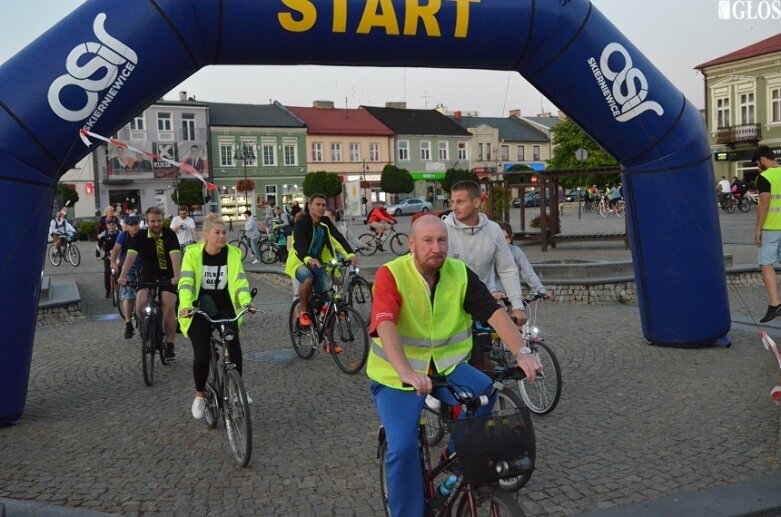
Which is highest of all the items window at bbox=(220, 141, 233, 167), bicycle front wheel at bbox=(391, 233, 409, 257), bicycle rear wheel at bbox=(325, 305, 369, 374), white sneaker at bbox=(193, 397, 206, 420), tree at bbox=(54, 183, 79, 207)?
window at bbox=(220, 141, 233, 167)

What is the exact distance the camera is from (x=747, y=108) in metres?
49.3

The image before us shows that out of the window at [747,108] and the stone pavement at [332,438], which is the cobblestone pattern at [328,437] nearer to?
the stone pavement at [332,438]

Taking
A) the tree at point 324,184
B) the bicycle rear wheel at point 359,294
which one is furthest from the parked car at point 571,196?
the bicycle rear wheel at point 359,294

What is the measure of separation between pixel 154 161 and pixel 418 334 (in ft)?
183

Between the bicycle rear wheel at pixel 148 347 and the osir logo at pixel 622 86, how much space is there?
5.08m

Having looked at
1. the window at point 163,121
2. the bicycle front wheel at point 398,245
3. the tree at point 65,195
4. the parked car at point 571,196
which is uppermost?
the window at point 163,121

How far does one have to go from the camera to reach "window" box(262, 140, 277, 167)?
61.7 meters

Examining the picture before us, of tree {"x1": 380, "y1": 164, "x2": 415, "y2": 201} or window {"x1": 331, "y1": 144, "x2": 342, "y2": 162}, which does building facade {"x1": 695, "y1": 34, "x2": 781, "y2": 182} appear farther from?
window {"x1": 331, "y1": 144, "x2": 342, "y2": 162}

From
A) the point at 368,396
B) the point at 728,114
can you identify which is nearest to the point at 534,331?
the point at 368,396

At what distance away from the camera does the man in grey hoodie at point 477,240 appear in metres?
5.82

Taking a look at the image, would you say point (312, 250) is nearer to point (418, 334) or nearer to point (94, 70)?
point (94, 70)

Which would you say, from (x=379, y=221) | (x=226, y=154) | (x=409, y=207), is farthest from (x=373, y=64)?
(x=226, y=154)

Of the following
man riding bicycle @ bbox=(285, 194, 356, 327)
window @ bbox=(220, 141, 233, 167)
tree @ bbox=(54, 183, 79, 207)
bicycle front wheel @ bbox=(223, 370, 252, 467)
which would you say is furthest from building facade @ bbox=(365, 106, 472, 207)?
bicycle front wheel @ bbox=(223, 370, 252, 467)

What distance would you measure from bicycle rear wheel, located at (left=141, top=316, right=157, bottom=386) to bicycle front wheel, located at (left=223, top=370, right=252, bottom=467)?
238 centimetres
